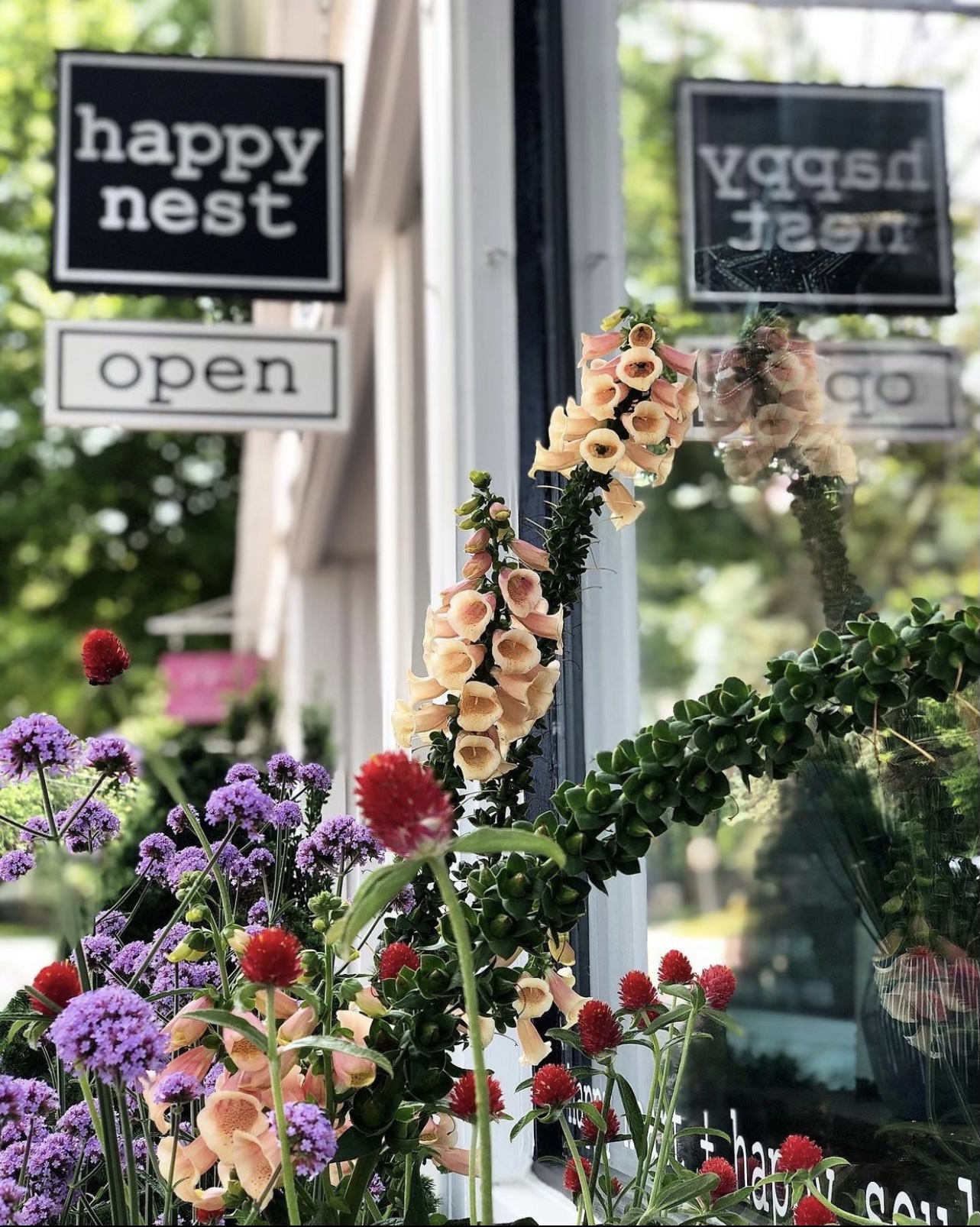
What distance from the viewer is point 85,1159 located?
1156 millimetres

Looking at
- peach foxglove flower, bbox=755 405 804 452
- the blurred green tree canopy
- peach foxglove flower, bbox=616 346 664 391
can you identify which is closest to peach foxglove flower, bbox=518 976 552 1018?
peach foxglove flower, bbox=616 346 664 391

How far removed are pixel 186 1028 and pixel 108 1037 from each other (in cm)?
15

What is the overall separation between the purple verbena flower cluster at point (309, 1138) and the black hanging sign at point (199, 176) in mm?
2282

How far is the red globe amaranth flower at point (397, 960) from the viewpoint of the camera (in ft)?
3.29

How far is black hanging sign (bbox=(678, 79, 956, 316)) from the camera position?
1.83 m

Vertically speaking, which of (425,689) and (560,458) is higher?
(560,458)

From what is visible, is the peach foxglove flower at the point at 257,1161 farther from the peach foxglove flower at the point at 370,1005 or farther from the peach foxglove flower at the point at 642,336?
the peach foxglove flower at the point at 642,336

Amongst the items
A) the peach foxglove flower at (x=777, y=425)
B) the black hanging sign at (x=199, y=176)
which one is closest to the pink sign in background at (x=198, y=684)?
the black hanging sign at (x=199, y=176)

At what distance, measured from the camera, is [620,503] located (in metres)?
1.12

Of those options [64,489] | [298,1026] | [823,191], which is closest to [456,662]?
[298,1026]

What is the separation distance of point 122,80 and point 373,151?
0.86 meters

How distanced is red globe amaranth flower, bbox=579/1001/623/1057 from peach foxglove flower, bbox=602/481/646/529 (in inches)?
15.3

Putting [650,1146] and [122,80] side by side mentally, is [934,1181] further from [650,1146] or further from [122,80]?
[122,80]

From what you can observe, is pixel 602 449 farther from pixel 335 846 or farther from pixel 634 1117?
pixel 634 1117
